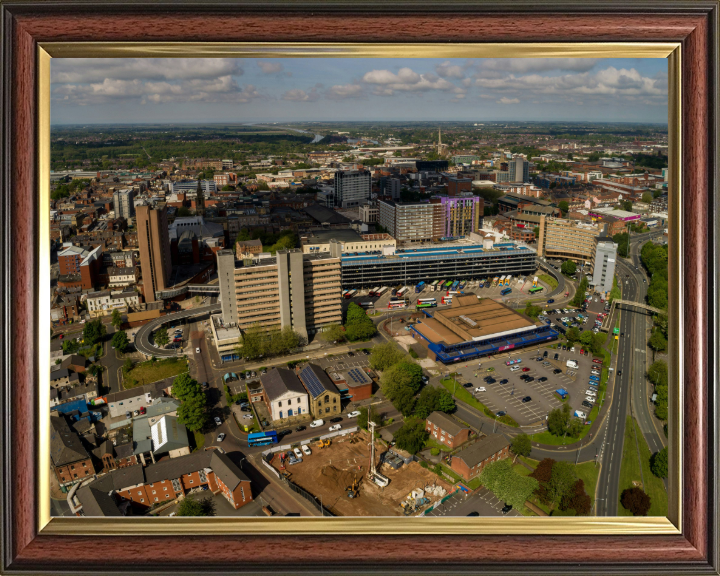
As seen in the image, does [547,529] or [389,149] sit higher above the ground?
[389,149]

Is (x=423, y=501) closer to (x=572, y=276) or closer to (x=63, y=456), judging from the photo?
(x=63, y=456)

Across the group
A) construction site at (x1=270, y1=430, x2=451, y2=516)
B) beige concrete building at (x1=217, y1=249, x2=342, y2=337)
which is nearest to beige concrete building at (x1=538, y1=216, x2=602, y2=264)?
beige concrete building at (x1=217, y1=249, x2=342, y2=337)

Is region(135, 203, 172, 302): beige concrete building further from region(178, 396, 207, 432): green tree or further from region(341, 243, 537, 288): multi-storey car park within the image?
region(178, 396, 207, 432): green tree

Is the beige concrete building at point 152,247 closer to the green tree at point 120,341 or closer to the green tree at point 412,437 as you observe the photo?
the green tree at point 120,341

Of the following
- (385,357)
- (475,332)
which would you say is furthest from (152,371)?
(475,332)

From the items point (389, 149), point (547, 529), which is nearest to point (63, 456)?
point (547, 529)
